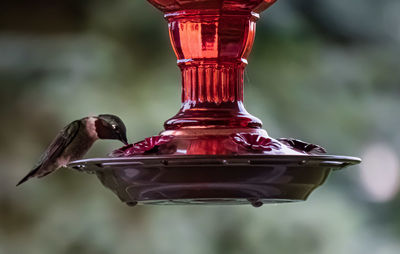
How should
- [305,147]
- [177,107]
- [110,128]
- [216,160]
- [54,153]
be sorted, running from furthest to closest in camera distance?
[177,107] < [54,153] < [110,128] < [305,147] < [216,160]

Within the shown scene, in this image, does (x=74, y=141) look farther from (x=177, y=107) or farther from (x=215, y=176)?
(x=177, y=107)

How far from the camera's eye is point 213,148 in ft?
6.90

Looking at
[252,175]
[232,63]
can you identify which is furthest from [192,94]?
[252,175]

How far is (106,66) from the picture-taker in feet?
18.5

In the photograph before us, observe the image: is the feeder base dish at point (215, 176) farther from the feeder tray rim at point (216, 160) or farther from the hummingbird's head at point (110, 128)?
the hummingbird's head at point (110, 128)

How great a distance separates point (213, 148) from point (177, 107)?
322 centimetres

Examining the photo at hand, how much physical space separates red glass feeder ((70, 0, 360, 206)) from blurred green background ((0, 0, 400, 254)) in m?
2.98

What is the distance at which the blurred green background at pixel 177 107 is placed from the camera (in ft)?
17.8

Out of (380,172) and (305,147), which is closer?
(305,147)

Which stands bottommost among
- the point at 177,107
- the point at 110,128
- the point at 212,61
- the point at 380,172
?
the point at 380,172

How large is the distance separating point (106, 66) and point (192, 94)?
3.38 metres

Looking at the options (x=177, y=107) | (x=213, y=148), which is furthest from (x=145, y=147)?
(x=177, y=107)

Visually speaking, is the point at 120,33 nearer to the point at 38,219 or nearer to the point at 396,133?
the point at 38,219

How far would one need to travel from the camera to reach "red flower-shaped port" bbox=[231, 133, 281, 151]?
81.6 inches
